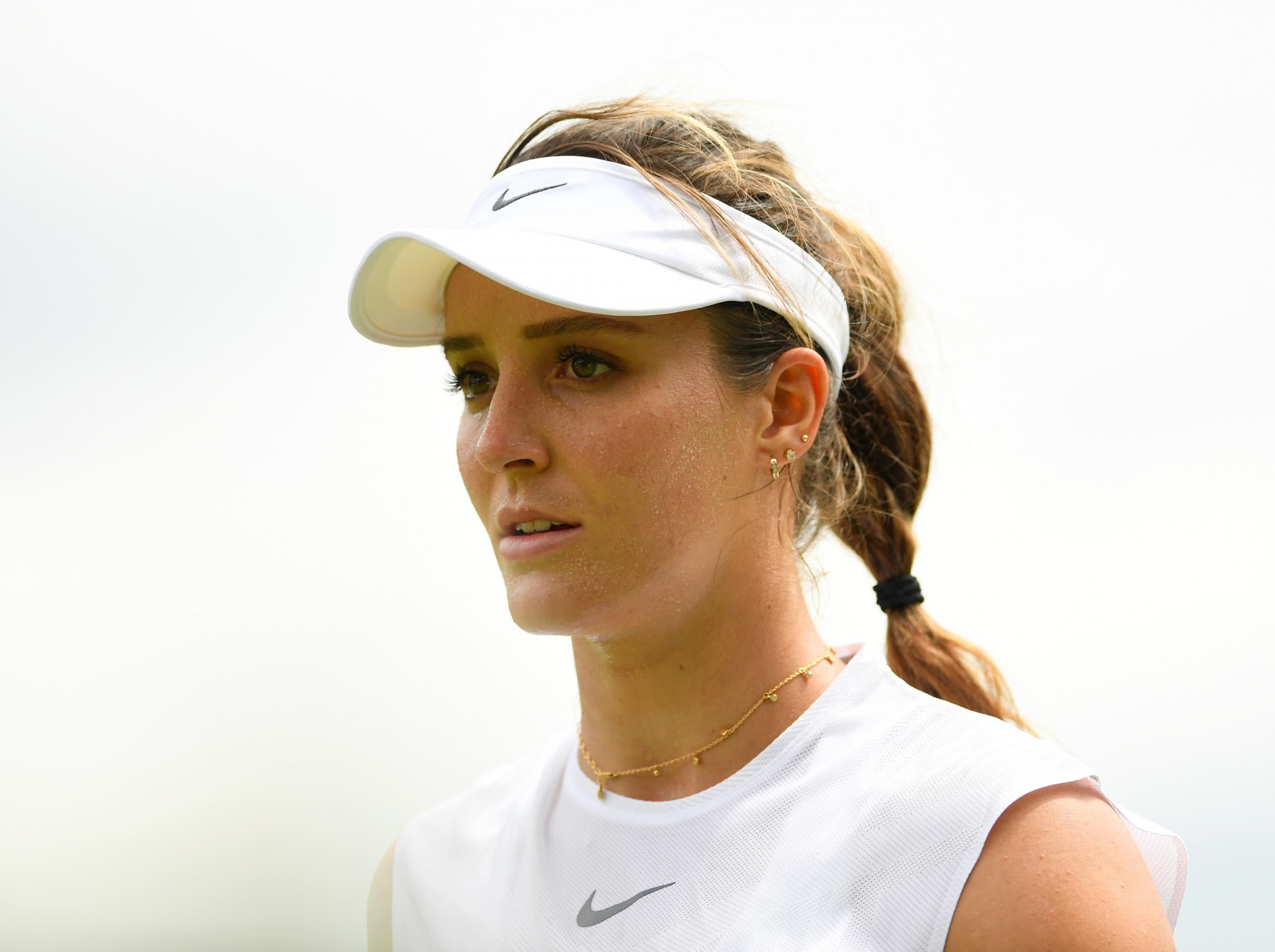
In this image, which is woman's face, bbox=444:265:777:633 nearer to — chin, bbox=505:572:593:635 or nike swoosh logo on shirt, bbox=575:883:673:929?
chin, bbox=505:572:593:635

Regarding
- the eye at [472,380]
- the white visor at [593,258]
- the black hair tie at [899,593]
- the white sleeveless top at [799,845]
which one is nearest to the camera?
the white sleeveless top at [799,845]

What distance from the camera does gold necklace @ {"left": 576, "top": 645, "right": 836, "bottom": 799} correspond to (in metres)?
1.62

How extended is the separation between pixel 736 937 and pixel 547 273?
2.82 feet

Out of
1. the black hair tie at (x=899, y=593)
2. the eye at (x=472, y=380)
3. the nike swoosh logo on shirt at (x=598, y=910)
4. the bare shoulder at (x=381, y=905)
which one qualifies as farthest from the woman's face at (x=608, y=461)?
the bare shoulder at (x=381, y=905)

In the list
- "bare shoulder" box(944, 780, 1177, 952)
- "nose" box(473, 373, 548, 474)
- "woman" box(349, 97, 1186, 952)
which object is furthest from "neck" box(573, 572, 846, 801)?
"bare shoulder" box(944, 780, 1177, 952)

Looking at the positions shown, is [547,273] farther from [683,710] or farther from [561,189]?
[683,710]

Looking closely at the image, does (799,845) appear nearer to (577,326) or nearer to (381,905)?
(577,326)

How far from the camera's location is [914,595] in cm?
191

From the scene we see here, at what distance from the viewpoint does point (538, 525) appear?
1547 mm

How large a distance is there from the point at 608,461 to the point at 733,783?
0.48 metres

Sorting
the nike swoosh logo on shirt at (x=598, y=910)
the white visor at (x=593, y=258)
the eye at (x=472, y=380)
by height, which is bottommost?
the nike swoosh logo on shirt at (x=598, y=910)

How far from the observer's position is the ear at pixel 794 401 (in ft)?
5.34

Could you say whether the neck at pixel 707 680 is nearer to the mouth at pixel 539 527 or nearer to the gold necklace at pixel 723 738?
the gold necklace at pixel 723 738

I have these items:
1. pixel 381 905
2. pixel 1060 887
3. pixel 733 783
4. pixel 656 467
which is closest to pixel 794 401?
pixel 656 467
